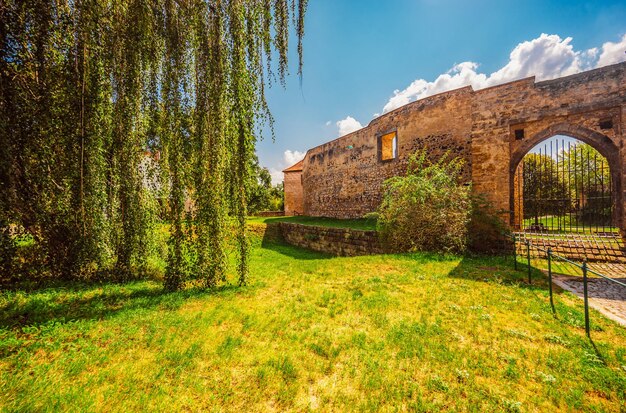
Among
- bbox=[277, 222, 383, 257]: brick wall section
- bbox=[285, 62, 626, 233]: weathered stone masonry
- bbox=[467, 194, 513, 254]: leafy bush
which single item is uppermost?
bbox=[285, 62, 626, 233]: weathered stone masonry

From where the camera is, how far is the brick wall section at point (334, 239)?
1004 cm

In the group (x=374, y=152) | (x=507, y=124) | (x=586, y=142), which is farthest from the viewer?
(x=374, y=152)

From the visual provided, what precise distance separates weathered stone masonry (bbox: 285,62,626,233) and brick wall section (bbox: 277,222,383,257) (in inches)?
140

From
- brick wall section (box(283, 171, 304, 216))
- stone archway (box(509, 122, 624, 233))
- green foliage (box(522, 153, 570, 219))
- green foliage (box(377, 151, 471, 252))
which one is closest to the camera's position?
stone archway (box(509, 122, 624, 233))

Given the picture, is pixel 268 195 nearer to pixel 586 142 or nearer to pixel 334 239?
pixel 334 239

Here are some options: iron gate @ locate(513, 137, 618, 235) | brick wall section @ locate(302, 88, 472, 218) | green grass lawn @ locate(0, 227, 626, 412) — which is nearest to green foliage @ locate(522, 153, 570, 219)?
iron gate @ locate(513, 137, 618, 235)

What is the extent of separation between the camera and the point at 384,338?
3049 millimetres

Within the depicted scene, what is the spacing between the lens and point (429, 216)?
7.87m

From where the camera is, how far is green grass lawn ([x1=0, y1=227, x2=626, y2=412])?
2076 mm

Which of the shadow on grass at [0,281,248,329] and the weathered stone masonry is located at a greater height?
the weathered stone masonry

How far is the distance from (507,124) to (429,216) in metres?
4.10

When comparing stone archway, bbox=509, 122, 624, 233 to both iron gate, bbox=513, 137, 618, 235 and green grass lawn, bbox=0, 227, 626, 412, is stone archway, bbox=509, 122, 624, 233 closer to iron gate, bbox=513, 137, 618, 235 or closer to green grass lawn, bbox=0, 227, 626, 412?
iron gate, bbox=513, 137, 618, 235

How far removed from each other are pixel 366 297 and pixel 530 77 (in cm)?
881

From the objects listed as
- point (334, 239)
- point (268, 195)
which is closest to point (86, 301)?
point (334, 239)
